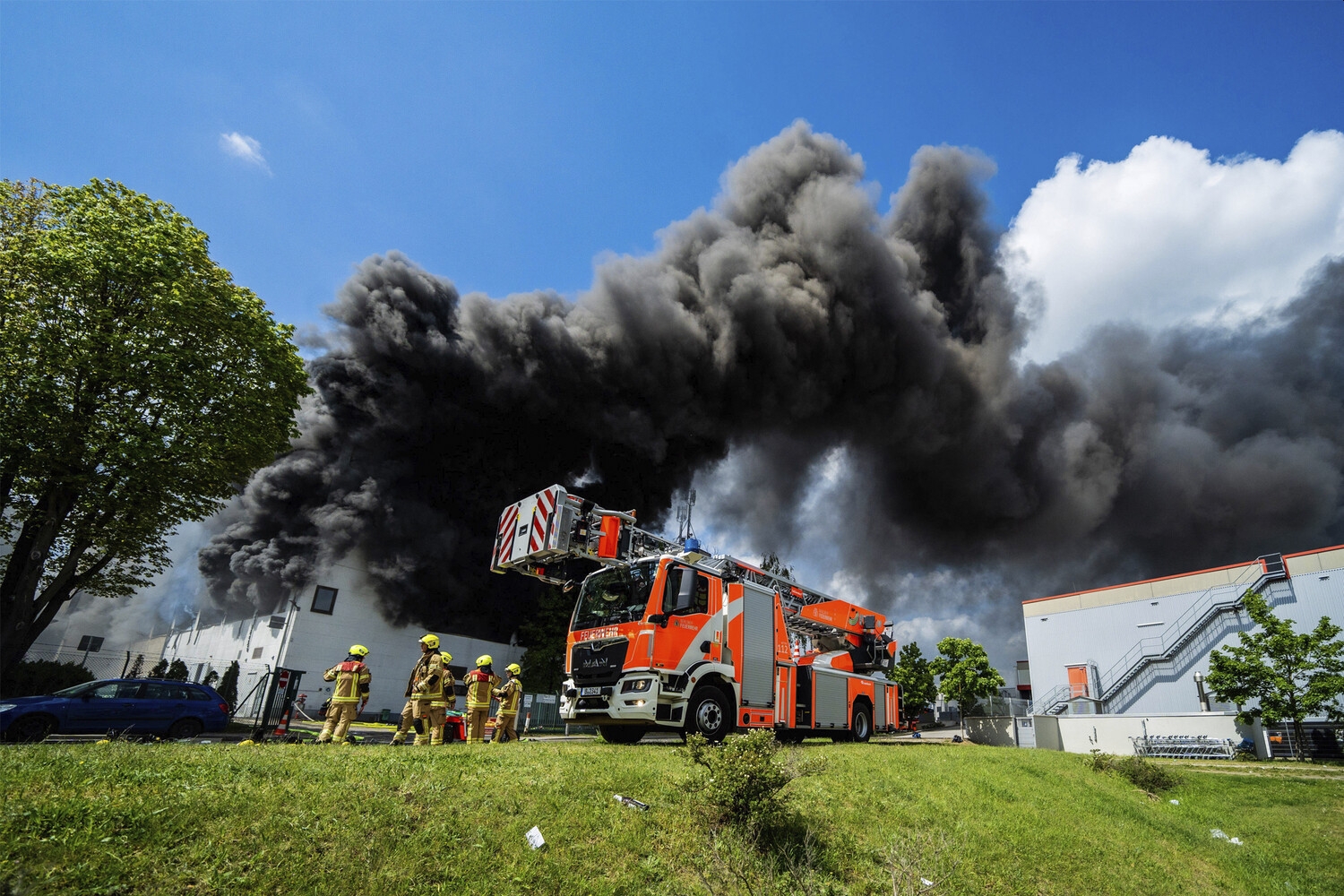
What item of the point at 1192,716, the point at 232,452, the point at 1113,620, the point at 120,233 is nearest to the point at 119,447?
the point at 232,452

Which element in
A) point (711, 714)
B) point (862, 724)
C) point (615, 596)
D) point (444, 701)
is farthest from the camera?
point (862, 724)

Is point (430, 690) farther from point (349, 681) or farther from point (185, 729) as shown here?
point (185, 729)

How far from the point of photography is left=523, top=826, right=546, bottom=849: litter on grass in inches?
164

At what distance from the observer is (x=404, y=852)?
3.71 meters

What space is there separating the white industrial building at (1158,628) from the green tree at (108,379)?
34.7 meters

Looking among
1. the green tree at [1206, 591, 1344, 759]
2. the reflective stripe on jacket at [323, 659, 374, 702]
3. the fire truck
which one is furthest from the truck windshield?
the green tree at [1206, 591, 1344, 759]

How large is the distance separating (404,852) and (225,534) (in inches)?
1174

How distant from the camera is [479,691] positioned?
9.97 meters

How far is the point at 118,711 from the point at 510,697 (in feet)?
23.6

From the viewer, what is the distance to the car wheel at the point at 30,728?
10.3 metres

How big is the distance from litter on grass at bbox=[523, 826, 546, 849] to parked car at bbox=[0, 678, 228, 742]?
9.37 meters

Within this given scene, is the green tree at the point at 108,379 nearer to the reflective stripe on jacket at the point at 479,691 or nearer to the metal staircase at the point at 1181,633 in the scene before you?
the reflective stripe on jacket at the point at 479,691

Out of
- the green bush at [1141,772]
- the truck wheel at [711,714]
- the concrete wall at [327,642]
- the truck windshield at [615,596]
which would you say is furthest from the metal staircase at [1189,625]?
the concrete wall at [327,642]

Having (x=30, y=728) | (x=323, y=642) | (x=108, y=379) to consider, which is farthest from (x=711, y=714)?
(x=323, y=642)
